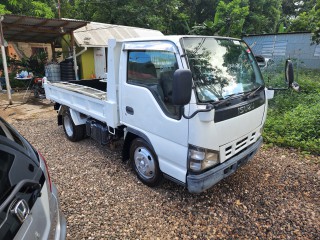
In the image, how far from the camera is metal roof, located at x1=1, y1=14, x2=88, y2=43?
7523 millimetres

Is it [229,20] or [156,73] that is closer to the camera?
[156,73]

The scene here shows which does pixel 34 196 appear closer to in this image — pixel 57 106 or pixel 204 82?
pixel 204 82

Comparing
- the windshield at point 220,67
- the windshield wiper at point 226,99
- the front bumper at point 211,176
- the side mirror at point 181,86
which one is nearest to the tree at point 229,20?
the windshield at point 220,67

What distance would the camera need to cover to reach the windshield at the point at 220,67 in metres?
2.64

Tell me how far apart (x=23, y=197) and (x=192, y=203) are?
2209mm

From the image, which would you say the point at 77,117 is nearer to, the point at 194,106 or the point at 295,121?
the point at 194,106

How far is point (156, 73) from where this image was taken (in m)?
2.92

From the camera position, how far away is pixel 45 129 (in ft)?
19.8

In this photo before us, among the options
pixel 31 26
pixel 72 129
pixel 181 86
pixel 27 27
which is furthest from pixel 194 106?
pixel 27 27

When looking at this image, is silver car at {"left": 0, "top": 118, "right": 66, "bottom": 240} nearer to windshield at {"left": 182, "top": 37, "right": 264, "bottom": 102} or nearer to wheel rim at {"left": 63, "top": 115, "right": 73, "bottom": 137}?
windshield at {"left": 182, "top": 37, "right": 264, "bottom": 102}

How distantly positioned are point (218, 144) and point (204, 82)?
28.4 inches

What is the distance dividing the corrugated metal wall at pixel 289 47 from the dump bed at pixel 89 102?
1095 cm

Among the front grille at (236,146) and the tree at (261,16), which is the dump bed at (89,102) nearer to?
the front grille at (236,146)

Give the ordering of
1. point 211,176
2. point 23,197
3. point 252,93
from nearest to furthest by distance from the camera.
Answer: point 23,197, point 211,176, point 252,93
